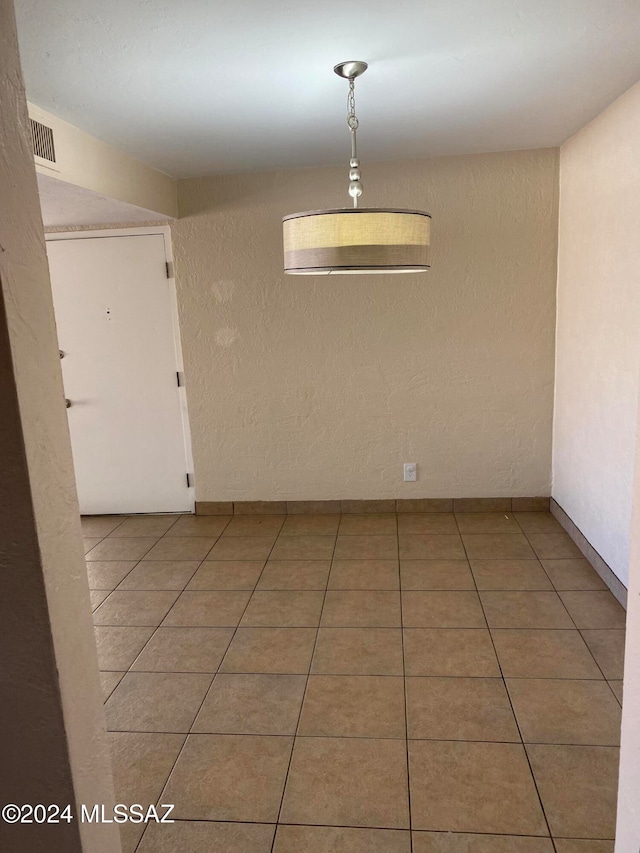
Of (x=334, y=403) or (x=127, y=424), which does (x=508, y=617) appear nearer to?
(x=334, y=403)

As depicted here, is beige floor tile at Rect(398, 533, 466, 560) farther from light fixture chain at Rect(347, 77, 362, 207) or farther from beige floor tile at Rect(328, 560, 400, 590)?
light fixture chain at Rect(347, 77, 362, 207)

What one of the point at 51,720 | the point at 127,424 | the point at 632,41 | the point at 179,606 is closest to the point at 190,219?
the point at 127,424

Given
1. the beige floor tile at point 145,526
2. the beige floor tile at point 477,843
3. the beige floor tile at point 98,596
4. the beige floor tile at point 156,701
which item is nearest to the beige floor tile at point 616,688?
the beige floor tile at point 477,843

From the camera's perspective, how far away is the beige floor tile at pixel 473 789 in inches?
76.7

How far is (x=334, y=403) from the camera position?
452 cm

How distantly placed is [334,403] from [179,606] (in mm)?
1797

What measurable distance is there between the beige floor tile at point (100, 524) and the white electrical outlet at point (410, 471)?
215 cm

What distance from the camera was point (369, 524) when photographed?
446 cm

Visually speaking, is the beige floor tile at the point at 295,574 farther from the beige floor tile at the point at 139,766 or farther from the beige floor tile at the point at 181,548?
the beige floor tile at the point at 139,766

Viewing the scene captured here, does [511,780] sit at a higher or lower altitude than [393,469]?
lower

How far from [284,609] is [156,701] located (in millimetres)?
869

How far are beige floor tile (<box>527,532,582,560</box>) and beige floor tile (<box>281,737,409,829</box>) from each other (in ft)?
6.24

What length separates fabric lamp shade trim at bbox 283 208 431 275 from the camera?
2.15 m

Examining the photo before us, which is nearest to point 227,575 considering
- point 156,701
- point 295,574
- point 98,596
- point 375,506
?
point 295,574
